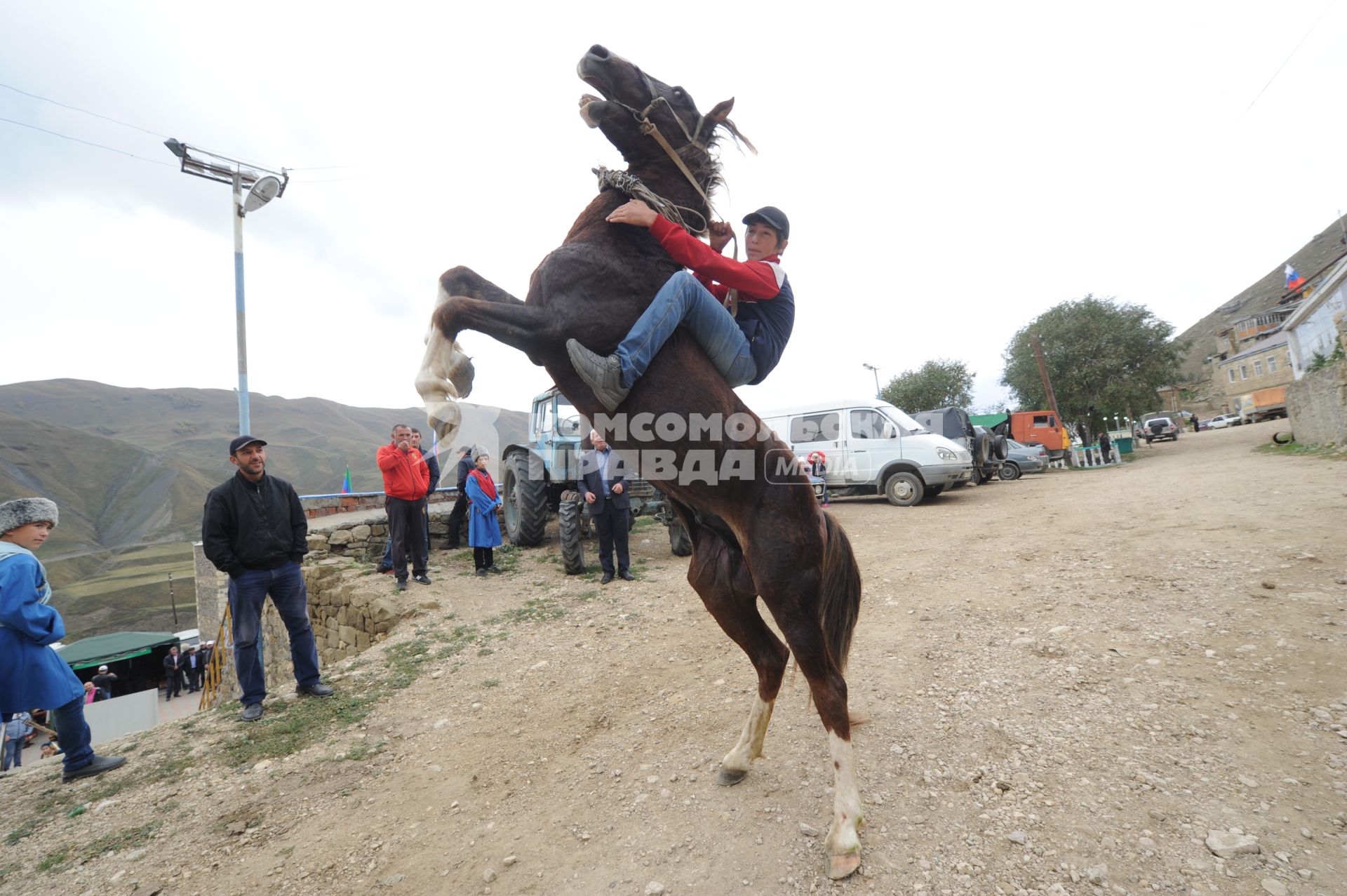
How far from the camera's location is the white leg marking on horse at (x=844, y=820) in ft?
5.88

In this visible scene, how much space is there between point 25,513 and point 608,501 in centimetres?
511

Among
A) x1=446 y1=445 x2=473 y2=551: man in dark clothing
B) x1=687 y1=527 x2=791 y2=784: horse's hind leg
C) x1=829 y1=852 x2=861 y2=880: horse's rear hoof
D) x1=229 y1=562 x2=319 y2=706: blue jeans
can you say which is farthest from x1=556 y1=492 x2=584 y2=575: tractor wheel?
x1=829 y1=852 x2=861 y2=880: horse's rear hoof

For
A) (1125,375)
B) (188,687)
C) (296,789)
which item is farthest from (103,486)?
(1125,375)

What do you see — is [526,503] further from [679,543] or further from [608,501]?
[679,543]

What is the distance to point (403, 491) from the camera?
6.65 m

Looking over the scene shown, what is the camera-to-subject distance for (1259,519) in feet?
17.2

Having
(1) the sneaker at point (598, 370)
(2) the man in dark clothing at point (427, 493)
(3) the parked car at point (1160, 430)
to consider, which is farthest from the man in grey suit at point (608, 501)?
(3) the parked car at point (1160, 430)

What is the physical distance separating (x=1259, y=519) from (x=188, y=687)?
30.8 metres

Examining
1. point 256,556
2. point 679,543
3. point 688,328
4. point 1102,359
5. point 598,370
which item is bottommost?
point 679,543

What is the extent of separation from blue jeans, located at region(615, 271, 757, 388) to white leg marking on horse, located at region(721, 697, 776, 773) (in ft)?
5.11

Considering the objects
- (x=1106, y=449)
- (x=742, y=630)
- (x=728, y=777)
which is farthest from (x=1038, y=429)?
Result: (x=728, y=777)

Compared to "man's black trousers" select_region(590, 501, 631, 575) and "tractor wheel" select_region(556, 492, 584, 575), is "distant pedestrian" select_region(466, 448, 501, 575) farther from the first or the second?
"man's black trousers" select_region(590, 501, 631, 575)

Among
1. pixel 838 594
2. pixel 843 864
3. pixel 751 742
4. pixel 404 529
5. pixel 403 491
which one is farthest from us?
pixel 404 529

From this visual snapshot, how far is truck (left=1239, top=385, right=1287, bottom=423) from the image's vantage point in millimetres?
37719
